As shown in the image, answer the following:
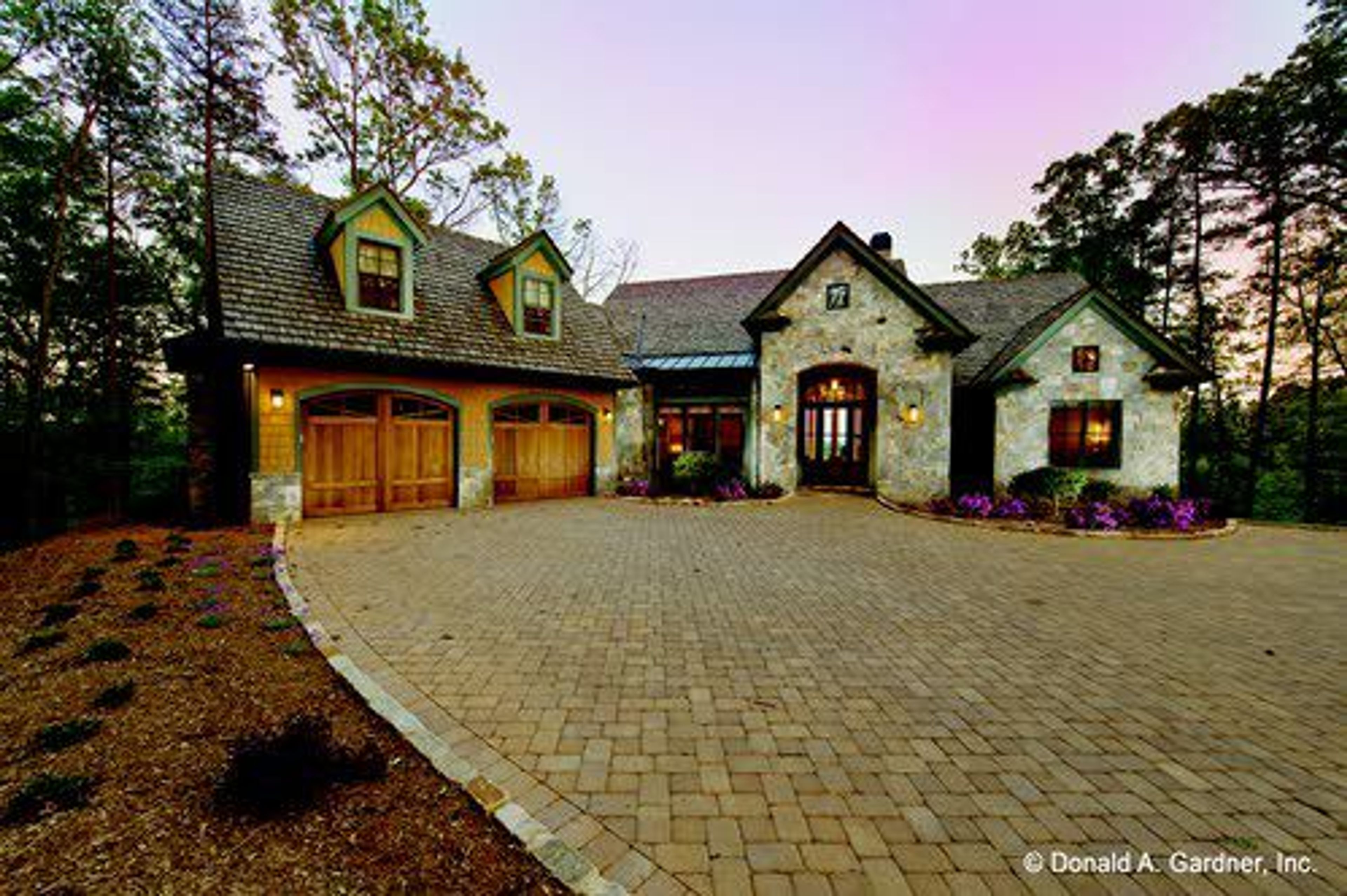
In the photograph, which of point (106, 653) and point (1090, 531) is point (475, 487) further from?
point (1090, 531)

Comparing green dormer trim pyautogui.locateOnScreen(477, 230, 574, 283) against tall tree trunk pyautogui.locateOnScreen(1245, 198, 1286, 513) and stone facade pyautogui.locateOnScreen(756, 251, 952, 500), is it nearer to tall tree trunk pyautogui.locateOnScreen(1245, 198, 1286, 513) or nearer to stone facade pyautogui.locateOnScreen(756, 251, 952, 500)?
stone facade pyautogui.locateOnScreen(756, 251, 952, 500)

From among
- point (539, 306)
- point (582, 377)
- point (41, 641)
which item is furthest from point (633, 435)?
point (41, 641)

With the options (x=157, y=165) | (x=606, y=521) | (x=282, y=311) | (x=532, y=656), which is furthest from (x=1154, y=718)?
(x=157, y=165)

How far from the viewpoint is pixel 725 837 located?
2303 millimetres

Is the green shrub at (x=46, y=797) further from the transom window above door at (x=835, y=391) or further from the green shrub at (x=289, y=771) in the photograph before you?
the transom window above door at (x=835, y=391)

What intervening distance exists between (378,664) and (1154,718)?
229 inches

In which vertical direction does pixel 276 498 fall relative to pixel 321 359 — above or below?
below

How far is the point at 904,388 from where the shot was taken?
545 inches

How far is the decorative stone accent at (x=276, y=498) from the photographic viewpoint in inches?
363

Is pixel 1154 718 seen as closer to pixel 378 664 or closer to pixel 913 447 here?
pixel 378 664

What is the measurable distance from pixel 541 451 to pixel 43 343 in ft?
41.3

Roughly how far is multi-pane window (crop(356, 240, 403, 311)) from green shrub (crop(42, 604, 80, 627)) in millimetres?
7589

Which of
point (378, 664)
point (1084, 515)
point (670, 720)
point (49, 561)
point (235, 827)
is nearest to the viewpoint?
point (235, 827)

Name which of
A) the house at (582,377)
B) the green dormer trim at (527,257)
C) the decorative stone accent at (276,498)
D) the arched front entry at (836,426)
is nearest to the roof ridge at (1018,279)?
the house at (582,377)
